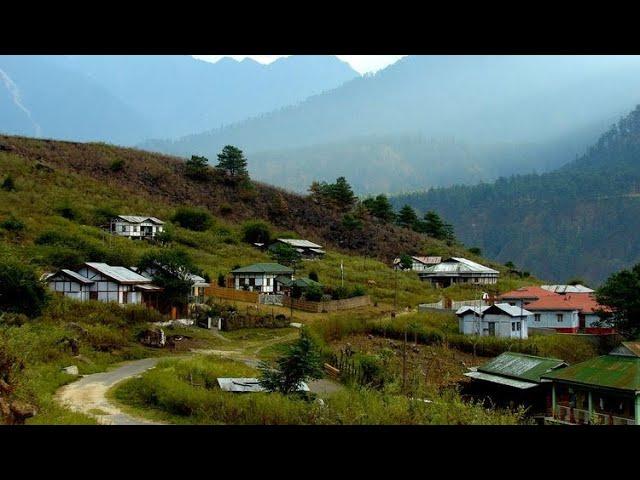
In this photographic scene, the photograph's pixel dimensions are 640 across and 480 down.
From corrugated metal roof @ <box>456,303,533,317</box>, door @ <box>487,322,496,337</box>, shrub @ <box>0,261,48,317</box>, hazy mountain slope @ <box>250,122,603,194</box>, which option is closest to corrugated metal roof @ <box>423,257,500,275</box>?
corrugated metal roof @ <box>456,303,533,317</box>

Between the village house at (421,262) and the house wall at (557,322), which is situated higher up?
the village house at (421,262)

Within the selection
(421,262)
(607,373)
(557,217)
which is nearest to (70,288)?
(607,373)

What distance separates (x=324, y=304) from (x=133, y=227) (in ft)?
40.3

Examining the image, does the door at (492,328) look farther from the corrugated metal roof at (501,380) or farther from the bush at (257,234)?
the bush at (257,234)

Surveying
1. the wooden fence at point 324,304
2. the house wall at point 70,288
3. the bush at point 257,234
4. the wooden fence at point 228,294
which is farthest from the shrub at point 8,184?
the wooden fence at point 324,304

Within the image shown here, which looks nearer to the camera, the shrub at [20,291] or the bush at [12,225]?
the shrub at [20,291]

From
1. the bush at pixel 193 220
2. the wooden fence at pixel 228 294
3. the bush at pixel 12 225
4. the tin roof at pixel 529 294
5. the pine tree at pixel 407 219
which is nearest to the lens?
the wooden fence at pixel 228 294

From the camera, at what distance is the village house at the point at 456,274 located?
34031mm

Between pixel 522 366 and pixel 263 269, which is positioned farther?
pixel 263 269

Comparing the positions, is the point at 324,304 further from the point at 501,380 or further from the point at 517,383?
the point at 517,383

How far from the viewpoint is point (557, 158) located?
7785 inches

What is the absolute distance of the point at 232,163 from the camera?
46.7 meters

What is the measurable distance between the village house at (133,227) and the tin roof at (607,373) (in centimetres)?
2152
